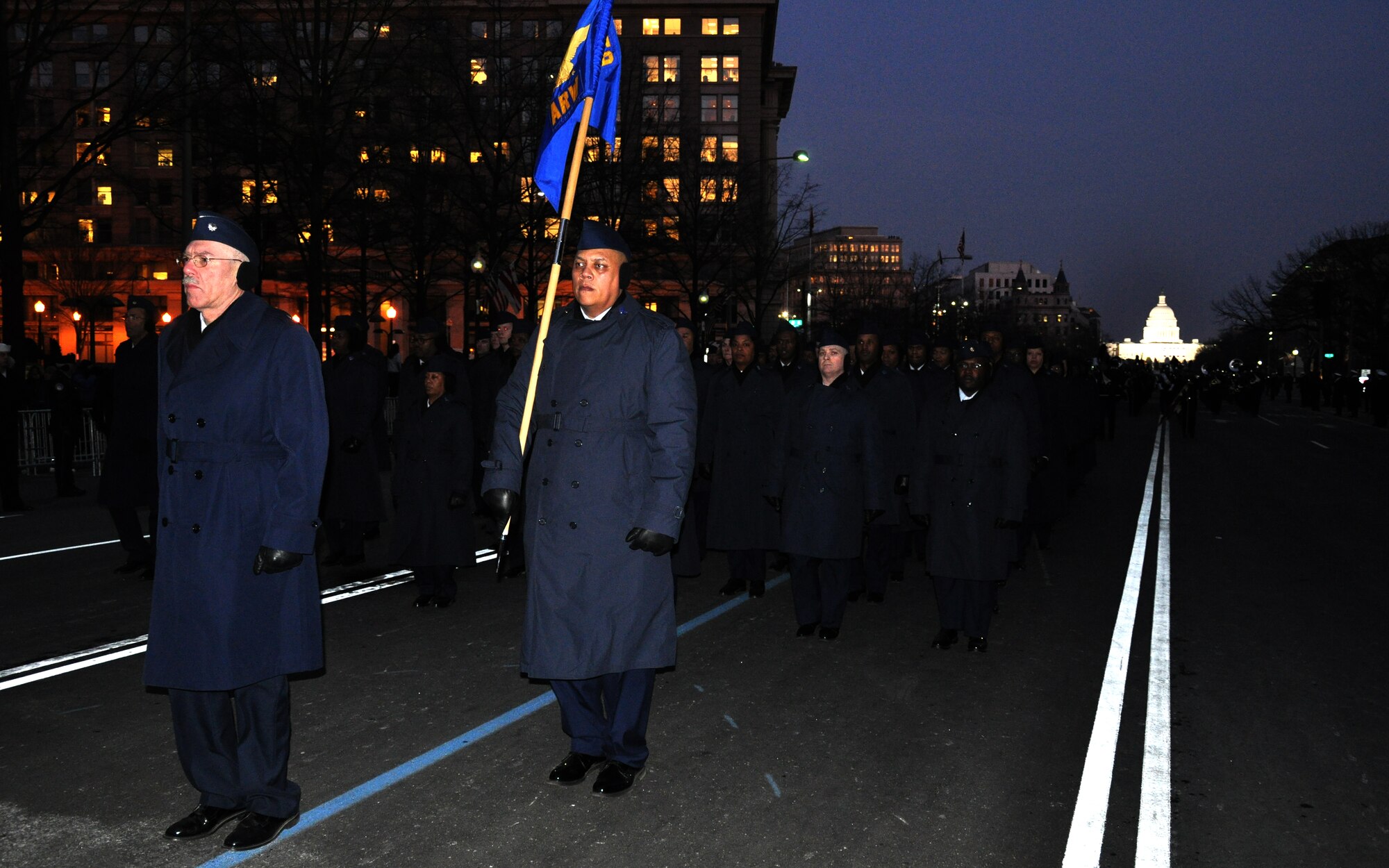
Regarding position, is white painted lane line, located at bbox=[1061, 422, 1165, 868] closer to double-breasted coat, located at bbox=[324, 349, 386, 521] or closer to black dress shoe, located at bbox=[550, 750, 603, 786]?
black dress shoe, located at bbox=[550, 750, 603, 786]

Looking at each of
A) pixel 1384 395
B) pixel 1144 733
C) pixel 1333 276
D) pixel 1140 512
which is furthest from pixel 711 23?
pixel 1144 733

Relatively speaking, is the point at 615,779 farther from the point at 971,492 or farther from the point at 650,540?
the point at 971,492

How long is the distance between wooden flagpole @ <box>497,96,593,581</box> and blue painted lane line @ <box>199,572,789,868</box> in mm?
830

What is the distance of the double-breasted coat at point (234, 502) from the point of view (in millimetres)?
4184

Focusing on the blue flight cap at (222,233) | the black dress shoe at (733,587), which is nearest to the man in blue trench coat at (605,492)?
the blue flight cap at (222,233)

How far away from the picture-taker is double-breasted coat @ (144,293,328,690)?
13.7 ft

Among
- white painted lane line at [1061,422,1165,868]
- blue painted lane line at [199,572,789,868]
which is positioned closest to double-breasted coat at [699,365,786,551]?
white painted lane line at [1061,422,1165,868]

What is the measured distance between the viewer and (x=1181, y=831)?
15.2 feet

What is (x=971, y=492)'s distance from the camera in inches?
306

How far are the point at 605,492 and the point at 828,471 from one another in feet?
11.6

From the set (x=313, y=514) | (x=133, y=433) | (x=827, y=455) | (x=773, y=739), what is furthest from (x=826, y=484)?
(x=133, y=433)

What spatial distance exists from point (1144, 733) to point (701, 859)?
2638mm

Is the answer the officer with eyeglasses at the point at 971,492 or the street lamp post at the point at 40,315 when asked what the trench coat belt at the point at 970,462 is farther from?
the street lamp post at the point at 40,315

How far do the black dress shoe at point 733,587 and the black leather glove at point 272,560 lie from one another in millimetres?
5596
